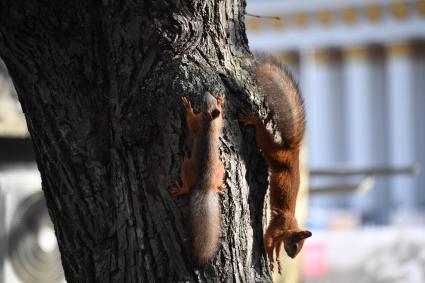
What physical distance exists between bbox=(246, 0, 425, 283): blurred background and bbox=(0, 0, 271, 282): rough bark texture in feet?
23.2

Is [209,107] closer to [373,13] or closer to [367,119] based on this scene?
[373,13]

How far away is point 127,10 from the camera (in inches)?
64.1

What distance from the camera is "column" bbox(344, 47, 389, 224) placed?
9.18m

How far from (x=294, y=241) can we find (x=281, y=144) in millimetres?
464

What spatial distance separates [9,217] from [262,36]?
19.4 ft

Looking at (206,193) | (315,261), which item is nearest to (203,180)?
(206,193)

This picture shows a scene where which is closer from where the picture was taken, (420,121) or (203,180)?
(203,180)

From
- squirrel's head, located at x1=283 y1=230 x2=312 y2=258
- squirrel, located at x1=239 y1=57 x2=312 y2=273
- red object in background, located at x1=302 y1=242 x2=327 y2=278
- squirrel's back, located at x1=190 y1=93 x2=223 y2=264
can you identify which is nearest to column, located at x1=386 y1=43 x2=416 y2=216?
red object in background, located at x1=302 y1=242 x2=327 y2=278

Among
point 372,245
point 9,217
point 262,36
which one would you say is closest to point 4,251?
point 9,217

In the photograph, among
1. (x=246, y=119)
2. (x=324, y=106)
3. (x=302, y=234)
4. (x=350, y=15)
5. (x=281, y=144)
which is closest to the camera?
(x=246, y=119)

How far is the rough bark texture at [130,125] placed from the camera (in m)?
1.61

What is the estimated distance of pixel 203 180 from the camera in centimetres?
159

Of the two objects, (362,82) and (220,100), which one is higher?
(362,82)

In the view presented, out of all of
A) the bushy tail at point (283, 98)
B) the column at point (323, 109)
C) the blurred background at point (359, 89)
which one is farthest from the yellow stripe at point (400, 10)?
the bushy tail at point (283, 98)
